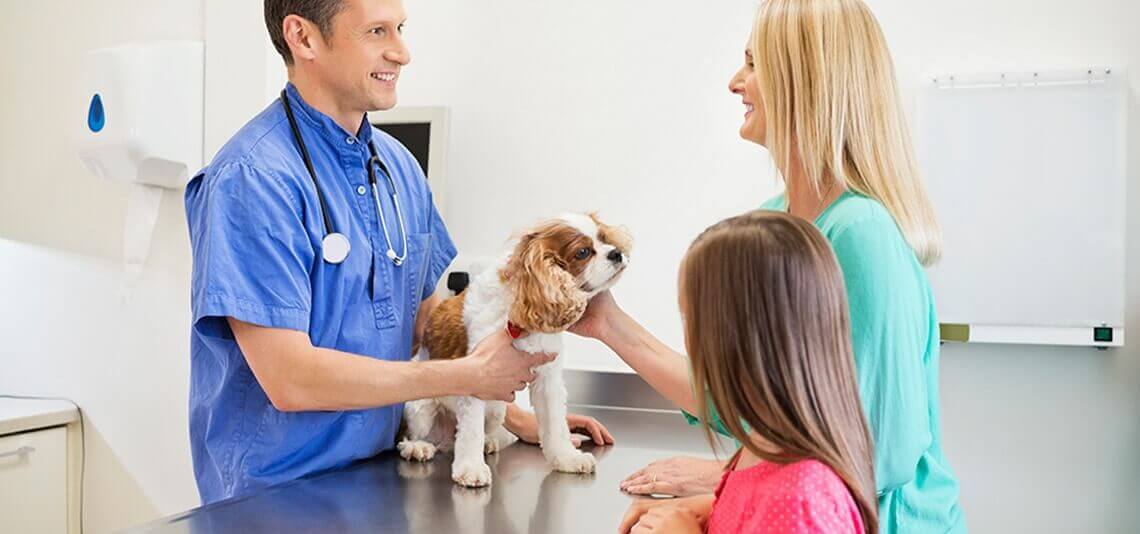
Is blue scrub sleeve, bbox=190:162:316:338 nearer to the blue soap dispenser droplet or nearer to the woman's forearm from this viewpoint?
the woman's forearm

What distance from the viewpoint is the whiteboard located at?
2.24 metres

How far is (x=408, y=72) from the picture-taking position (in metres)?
2.91

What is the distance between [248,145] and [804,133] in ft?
2.57

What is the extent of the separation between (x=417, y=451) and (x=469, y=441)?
0.51 feet

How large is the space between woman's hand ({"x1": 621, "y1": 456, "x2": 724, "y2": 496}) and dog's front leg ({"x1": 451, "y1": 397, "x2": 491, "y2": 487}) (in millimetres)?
216

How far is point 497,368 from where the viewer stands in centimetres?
144

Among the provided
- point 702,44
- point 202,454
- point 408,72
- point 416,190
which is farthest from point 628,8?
point 202,454

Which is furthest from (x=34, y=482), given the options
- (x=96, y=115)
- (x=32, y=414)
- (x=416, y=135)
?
(x=416, y=135)

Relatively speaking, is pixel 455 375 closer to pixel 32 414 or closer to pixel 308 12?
pixel 308 12

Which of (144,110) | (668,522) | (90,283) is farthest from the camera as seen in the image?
(90,283)

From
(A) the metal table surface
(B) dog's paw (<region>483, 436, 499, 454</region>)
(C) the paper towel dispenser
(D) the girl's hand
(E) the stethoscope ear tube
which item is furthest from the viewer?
(C) the paper towel dispenser

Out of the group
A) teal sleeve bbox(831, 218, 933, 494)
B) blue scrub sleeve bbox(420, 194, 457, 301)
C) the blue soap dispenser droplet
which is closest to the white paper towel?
the blue soap dispenser droplet

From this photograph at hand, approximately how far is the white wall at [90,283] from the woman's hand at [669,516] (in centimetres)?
189

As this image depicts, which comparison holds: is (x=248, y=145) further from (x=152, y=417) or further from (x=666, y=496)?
(x=152, y=417)
